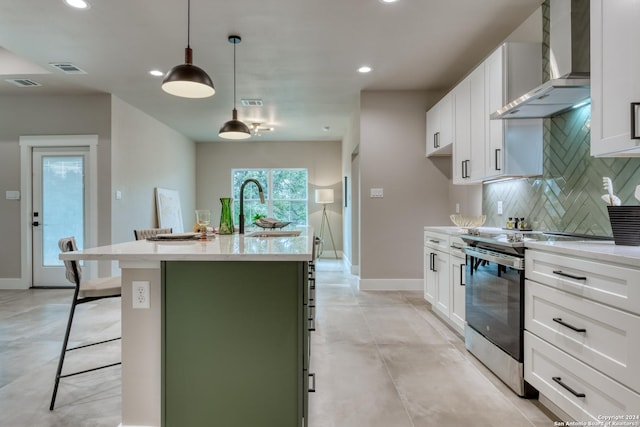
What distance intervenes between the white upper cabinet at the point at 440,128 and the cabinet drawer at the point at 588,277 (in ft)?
7.48

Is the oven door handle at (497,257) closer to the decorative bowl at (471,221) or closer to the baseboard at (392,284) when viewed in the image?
the decorative bowl at (471,221)

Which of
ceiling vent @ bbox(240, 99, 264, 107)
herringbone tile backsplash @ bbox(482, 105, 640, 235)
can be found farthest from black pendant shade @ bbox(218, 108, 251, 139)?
herringbone tile backsplash @ bbox(482, 105, 640, 235)

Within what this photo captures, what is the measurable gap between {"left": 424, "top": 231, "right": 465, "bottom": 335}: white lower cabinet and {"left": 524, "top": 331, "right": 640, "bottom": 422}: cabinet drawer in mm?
964

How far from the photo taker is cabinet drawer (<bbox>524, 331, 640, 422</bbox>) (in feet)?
4.73

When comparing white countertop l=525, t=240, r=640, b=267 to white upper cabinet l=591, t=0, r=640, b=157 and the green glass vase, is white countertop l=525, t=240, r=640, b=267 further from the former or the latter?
the green glass vase

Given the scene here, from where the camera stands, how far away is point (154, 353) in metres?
1.61

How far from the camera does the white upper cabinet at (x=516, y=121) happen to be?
2773 millimetres

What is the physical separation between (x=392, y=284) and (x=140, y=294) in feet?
12.2

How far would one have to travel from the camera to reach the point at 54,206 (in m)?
5.00

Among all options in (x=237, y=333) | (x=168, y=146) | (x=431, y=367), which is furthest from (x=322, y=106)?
(x=237, y=333)

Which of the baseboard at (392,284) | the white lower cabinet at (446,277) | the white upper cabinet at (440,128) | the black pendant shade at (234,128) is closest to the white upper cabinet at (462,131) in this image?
the white upper cabinet at (440,128)

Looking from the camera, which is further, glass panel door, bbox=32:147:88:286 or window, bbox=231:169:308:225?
window, bbox=231:169:308:225

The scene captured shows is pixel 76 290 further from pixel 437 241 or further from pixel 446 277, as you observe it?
pixel 437 241

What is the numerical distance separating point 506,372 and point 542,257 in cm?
79
